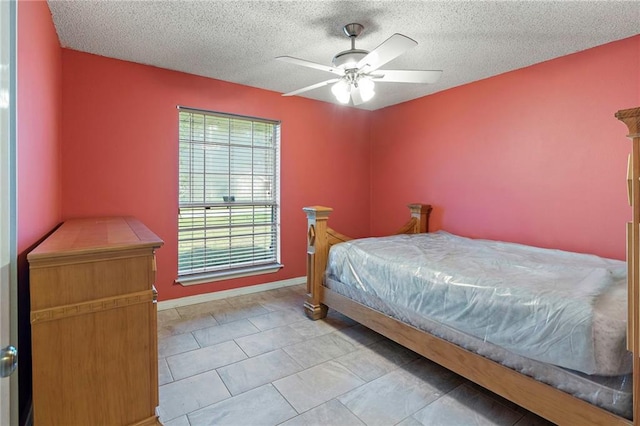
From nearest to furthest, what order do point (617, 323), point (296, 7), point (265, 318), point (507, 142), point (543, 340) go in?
point (617, 323)
point (543, 340)
point (296, 7)
point (265, 318)
point (507, 142)

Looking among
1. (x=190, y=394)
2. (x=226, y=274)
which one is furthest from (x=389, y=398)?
(x=226, y=274)

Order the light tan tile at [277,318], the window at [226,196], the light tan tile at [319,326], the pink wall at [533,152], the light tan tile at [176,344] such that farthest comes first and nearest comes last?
the window at [226,196] < the light tan tile at [277,318] < the light tan tile at [319,326] < the pink wall at [533,152] < the light tan tile at [176,344]

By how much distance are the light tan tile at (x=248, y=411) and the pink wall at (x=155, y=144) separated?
6.18ft

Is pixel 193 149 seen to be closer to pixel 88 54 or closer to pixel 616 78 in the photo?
pixel 88 54

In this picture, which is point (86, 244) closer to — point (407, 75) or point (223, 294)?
point (407, 75)

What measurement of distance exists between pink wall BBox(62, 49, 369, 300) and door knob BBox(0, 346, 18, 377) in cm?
266

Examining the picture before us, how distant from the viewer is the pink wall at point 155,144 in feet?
9.65

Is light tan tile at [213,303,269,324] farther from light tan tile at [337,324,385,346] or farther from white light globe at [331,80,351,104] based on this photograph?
white light globe at [331,80,351,104]

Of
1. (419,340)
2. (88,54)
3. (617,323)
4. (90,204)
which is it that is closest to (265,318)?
(419,340)

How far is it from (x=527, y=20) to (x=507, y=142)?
4.35 feet

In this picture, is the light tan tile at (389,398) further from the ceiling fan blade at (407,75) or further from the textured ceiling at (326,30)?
the textured ceiling at (326,30)

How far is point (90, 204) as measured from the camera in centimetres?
300

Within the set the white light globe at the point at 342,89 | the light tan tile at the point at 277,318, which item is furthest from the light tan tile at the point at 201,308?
the white light globe at the point at 342,89

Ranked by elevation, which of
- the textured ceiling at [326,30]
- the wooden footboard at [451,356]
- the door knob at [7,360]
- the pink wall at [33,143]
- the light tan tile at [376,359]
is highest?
the textured ceiling at [326,30]
